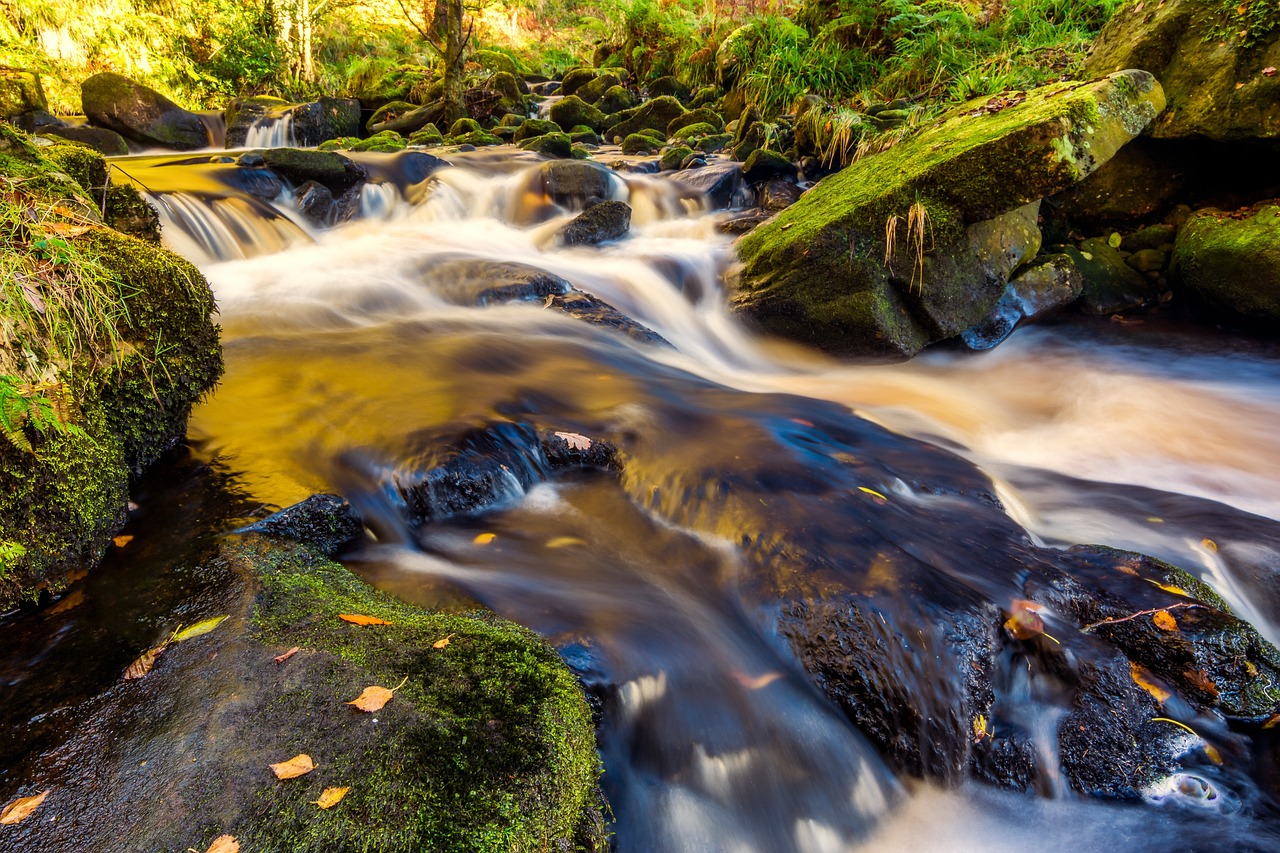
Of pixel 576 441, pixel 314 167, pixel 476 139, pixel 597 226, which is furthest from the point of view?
pixel 476 139

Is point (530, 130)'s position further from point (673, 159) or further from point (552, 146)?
point (673, 159)

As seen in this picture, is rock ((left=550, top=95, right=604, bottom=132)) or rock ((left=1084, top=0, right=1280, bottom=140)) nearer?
rock ((left=1084, top=0, right=1280, bottom=140))

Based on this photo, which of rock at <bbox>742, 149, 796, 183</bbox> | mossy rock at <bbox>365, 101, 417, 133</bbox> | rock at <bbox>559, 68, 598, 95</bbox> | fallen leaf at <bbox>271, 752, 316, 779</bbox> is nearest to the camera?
fallen leaf at <bbox>271, 752, 316, 779</bbox>

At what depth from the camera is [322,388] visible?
4.10 m

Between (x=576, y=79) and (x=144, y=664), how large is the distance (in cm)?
1918

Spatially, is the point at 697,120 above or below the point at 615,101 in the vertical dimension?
below

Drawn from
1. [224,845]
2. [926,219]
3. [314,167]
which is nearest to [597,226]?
[314,167]

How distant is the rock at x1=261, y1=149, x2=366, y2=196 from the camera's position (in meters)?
8.05

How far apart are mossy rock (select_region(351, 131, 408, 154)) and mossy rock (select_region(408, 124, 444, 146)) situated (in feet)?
1.17

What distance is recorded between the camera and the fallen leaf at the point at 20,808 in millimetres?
1390

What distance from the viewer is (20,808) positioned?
1.42m

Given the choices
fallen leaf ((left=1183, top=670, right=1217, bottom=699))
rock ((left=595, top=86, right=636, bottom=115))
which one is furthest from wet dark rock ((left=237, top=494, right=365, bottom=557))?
rock ((left=595, top=86, right=636, bottom=115))

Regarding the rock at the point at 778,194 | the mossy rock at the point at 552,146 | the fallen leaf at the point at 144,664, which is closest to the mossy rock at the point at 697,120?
the mossy rock at the point at 552,146

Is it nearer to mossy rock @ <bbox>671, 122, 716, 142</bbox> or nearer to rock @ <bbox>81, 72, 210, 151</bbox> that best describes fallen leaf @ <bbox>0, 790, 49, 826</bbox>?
mossy rock @ <bbox>671, 122, 716, 142</bbox>
